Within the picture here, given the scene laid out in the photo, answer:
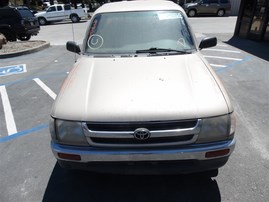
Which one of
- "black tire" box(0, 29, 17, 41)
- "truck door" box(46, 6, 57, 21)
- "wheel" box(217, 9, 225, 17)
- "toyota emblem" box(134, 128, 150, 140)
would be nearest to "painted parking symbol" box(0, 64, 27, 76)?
A: "black tire" box(0, 29, 17, 41)

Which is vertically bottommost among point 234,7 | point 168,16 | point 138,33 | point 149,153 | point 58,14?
point 58,14

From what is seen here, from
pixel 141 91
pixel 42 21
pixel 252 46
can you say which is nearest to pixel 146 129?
pixel 141 91

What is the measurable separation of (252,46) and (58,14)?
65.6ft

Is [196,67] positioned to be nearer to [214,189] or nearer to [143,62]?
[143,62]

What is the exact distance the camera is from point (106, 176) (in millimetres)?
3135

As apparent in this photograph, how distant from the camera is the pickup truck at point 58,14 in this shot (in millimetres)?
25203

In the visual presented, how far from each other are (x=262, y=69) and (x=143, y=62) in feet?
18.0

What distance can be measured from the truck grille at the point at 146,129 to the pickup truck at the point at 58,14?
25.2 m

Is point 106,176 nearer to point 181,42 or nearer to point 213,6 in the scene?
point 181,42

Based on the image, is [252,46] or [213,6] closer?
[252,46]

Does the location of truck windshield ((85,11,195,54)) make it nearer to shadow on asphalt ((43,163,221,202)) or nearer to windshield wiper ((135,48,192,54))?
windshield wiper ((135,48,192,54))

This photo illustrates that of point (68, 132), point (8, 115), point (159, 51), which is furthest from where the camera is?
point (8, 115)

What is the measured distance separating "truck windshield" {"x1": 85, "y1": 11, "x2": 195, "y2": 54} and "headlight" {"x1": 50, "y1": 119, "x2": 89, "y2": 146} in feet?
4.64

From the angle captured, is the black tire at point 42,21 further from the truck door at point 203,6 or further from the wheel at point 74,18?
the truck door at point 203,6
